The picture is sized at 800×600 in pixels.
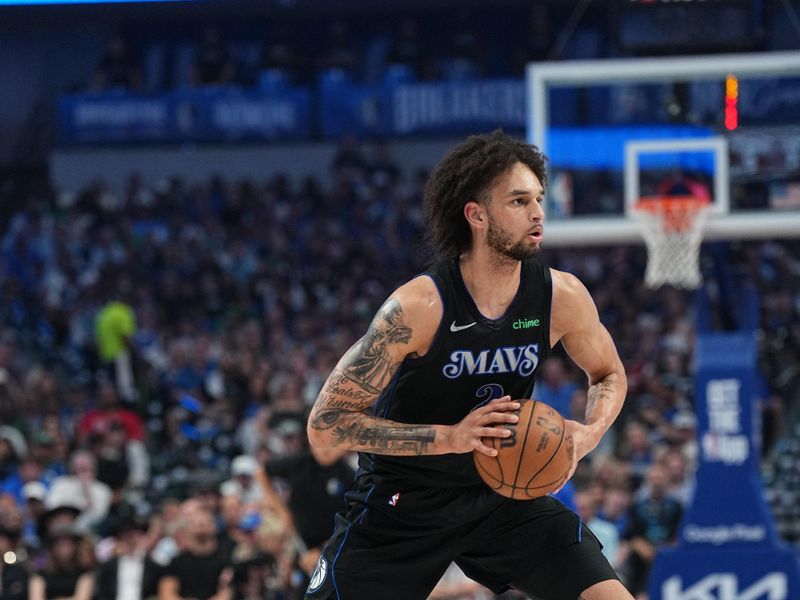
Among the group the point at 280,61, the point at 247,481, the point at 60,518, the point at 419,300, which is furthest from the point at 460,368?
the point at 280,61

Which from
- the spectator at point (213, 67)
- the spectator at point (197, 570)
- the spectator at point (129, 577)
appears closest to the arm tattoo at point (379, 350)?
the spectator at point (197, 570)

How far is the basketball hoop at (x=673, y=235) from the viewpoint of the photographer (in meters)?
10.2

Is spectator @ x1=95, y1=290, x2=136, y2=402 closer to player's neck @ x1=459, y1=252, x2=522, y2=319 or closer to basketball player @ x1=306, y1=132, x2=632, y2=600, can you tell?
basketball player @ x1=306, y1=132, x2=632, y2=600

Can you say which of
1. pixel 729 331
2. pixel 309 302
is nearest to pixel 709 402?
pixel 729 331

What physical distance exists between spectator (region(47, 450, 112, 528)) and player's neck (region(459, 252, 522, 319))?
8.11 m

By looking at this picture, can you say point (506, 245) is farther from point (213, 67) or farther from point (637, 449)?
point (213, 67)

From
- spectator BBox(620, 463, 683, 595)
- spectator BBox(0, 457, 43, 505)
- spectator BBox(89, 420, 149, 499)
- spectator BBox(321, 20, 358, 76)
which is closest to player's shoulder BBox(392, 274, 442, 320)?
spectator BBox(620, 463, 683, 595)

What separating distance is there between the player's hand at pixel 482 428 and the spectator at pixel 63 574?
5925mm

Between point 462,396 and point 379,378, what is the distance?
31 cm

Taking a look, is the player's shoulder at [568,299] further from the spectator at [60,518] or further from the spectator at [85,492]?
the spectator at [85,492]

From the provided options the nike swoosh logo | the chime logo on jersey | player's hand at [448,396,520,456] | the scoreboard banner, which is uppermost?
the scoreboard banner

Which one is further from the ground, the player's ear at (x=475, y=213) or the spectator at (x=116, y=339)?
the player's ear at (x=475, y=213)

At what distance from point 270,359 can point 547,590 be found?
447 inches

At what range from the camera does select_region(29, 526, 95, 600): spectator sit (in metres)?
9.77
